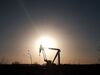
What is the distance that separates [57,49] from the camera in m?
107

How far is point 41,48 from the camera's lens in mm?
106875
